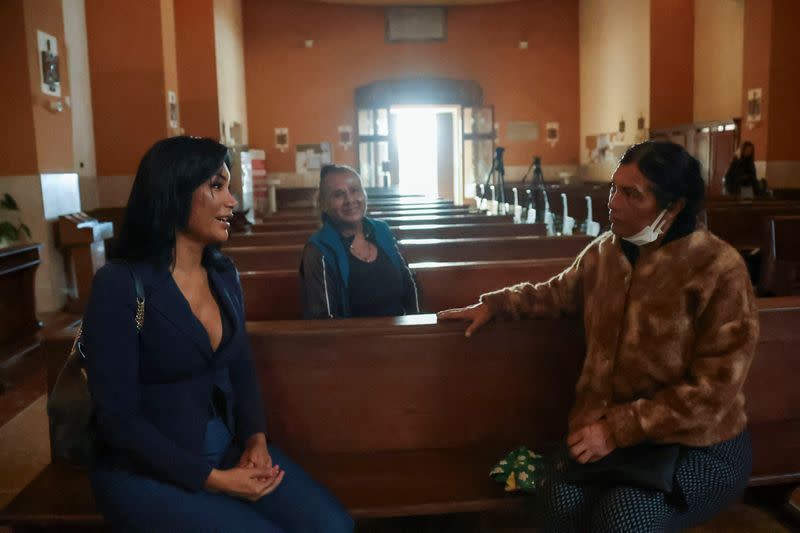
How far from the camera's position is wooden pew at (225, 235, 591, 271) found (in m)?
4.02

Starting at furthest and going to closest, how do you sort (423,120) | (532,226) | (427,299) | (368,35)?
1. (423,120)
2. (368,35)
3. (532,226)
4. (427,299)

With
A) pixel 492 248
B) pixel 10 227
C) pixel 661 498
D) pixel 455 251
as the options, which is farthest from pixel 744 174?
pixel 661 498

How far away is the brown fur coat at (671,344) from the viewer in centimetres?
166

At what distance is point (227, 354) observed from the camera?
172 cm

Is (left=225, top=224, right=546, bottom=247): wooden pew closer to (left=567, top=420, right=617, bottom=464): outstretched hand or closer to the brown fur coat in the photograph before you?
the brown fur coat

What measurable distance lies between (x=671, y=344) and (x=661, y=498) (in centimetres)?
34

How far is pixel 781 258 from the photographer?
4.75 metres

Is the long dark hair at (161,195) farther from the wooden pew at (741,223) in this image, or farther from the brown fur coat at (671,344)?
the wooden pew at (741,223)

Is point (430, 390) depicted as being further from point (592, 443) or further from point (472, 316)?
point (592, 443)

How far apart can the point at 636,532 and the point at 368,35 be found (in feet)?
46.3

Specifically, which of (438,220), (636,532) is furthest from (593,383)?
(438,220)

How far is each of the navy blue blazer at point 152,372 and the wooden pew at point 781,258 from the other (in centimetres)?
389

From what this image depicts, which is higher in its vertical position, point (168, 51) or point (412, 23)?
point (412, 23)

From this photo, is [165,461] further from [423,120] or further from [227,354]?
[423,120]
